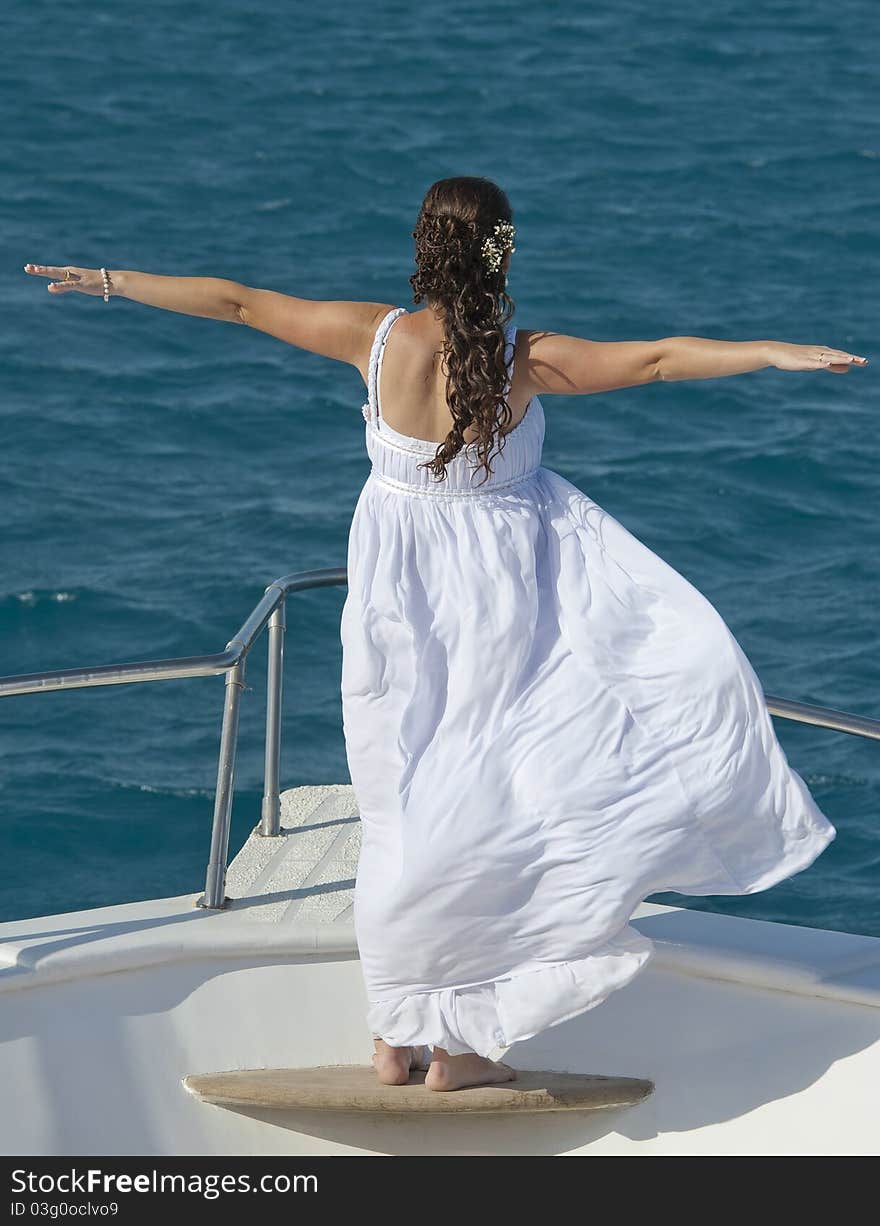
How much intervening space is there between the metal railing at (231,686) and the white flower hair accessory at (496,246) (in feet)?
3.69

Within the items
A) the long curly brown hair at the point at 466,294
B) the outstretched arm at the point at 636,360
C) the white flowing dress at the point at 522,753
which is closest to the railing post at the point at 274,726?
the white flowing dress at the point at 522,753

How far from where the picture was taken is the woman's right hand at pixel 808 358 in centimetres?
320

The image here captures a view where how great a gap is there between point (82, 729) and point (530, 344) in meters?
4.21

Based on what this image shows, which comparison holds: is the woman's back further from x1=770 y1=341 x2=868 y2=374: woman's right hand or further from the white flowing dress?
x1=770 y1=341 x2=868 y2=374: woman's right hand

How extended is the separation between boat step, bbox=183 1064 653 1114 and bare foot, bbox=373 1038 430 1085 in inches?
0.7

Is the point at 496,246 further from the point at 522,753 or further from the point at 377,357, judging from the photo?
the point at 522,753

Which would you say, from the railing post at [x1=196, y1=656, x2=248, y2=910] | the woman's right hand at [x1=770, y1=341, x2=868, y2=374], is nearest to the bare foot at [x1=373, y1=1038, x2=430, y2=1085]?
the railing post at [x1=196, y1=656, x2=248, y2=910]

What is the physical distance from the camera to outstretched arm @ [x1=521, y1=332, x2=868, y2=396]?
3.33 metres

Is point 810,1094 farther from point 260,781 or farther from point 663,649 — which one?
point 260,781

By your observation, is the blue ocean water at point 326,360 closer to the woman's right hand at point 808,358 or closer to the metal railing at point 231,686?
the metal railing at point 231,686

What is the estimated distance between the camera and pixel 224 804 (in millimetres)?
4148

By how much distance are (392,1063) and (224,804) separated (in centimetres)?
78


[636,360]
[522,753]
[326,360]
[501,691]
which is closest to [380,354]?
[636,360]

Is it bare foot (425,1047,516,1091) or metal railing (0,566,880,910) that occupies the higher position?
metal railing (0,566,880,910)
